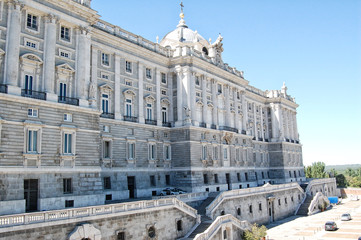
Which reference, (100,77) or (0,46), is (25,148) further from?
(100,77)

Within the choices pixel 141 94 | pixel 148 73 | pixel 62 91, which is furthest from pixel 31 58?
pixel 148 73

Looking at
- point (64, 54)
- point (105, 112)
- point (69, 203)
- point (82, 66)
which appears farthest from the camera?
point (105, 112)

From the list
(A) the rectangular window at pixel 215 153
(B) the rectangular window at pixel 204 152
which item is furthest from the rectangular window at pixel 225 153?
(B) the rectangular window at pixel 204 152

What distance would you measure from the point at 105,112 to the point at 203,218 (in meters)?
16.6

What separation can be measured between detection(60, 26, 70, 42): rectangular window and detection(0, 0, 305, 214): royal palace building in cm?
10

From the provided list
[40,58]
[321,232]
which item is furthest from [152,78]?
[321,232]

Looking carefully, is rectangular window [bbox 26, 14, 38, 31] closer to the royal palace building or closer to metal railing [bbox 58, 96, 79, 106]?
the royal palace building

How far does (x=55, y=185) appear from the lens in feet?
96.4

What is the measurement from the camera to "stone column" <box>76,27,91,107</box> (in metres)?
33.4

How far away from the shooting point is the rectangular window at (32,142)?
28.4m

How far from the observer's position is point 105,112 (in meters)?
40.1

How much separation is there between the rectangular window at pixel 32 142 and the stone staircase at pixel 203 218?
16612 mm

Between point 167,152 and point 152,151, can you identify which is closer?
point 152,151

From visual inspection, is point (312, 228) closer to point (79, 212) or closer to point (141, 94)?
point (141, 94)
